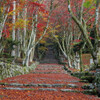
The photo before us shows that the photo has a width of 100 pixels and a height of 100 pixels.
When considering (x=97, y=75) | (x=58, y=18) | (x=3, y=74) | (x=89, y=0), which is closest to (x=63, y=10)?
(x=58, y=18)

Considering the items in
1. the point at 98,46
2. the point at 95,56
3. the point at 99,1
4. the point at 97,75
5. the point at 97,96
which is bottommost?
the point at 97,96

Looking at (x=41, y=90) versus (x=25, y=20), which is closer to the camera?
A: (x=41, y=90)

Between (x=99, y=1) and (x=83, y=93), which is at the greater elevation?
(x=99, y=1)

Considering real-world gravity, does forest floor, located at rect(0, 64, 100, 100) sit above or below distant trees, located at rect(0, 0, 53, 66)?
below

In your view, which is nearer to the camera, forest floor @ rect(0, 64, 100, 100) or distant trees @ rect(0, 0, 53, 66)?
forest floor @ rect(0, 64, 100, 100)

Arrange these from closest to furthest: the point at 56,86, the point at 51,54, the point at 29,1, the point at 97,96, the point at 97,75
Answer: the point at 97,96 → the point at 97,75 → the point at 56,86 → the point at 29,1 → the point at 51,54

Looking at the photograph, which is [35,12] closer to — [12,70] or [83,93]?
[12,70]

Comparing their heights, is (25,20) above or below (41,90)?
above

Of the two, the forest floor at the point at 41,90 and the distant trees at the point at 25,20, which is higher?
the distant trees at the point at 25,20

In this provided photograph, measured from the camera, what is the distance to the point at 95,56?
513 centimetres

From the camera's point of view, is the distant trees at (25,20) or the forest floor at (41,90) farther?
the distant trees at (25,20)

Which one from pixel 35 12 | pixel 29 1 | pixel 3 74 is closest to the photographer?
pixel 3 74

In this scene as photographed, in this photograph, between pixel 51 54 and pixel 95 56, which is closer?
pixel 95 56

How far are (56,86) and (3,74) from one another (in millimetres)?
3123
